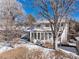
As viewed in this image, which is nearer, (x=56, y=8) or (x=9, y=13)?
(x=56, y=8)

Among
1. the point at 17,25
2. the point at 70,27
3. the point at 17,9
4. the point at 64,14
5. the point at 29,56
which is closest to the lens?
the point at 29,56

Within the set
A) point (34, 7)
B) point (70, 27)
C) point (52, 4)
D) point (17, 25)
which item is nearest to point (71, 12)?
point (52, 4)

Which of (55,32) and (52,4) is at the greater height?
(52,4)

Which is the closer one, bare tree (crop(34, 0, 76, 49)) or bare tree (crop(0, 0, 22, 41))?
bare tree (crop(34, 0, 76, 49))

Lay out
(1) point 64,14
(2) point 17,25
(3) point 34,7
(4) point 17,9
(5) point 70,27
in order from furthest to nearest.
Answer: (5) point 70,27 < (4) point 17,9 < (2) point 17,25 < (3) point 34,7 < (1) point 64,14

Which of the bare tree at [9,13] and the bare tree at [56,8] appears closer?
the bare tree at [56,8]

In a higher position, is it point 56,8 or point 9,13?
point 56,8

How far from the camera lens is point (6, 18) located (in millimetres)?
19938

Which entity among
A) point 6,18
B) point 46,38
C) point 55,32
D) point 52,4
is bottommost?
point 46,38

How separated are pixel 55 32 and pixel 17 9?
821cm

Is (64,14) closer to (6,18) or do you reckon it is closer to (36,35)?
(6,18)

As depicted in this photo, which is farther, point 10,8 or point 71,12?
point 10,8

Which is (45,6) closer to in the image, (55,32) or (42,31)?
(55,32)

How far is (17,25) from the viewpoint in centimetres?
2123
